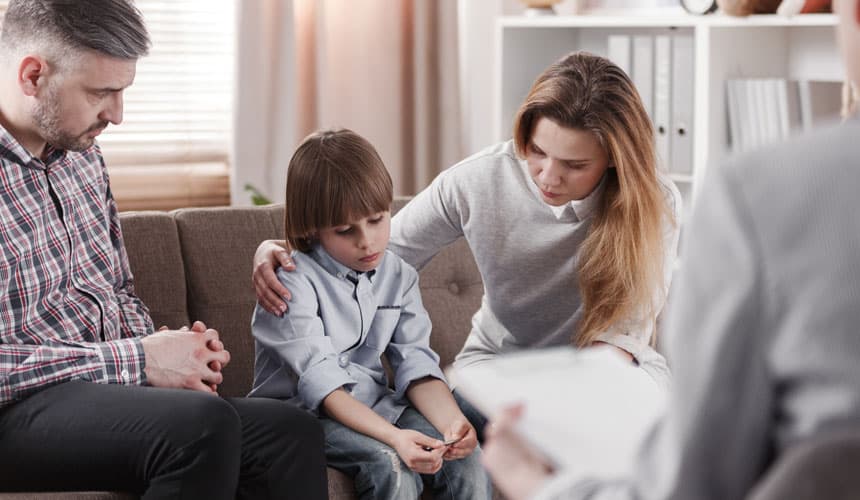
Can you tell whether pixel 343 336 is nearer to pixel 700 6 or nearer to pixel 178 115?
pixel 178 115

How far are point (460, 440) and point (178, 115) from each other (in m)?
1.63

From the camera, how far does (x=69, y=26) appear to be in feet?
5.53

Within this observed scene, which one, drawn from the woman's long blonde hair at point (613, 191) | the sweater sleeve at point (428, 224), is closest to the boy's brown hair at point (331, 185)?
the sweater sleeve at point (428, 224)

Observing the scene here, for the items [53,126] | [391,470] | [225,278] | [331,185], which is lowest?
[391,470]

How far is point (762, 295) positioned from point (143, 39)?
1391 mm

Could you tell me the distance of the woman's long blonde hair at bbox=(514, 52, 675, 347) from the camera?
1774 millimetres

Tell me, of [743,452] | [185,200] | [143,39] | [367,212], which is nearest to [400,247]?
[367,212]

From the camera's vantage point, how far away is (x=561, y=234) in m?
1.92

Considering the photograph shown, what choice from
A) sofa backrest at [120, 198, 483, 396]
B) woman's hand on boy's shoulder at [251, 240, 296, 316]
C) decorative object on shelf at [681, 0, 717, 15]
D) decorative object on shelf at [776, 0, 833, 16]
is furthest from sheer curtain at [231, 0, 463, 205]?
woman's hand on boy's shoulder at [251, 240, 296, 316]

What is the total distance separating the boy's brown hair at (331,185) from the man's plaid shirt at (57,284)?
0.34 m

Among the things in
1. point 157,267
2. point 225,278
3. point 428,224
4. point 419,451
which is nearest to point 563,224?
point 428,224

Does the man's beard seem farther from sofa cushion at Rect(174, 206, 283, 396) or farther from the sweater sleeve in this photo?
the sweater sleeve

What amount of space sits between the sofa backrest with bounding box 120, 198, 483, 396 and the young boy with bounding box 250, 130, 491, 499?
7.7 inches

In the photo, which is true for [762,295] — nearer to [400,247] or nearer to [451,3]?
[400,247]
